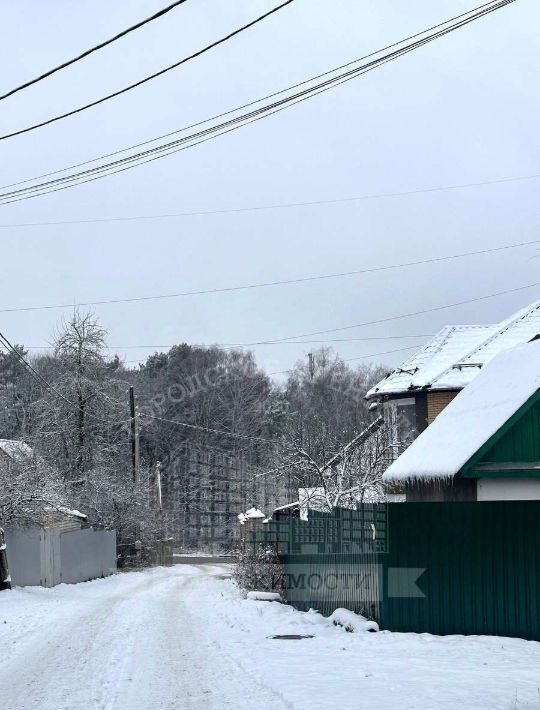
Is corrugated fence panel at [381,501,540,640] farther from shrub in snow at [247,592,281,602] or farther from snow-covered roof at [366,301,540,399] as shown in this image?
snow-covered roof at [366,301,540,399]

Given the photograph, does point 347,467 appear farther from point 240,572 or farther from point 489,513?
point 489,513

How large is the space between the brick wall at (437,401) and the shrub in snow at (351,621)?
1123 centimetres

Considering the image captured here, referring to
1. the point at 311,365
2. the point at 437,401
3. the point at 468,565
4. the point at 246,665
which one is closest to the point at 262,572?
the point at 437,401

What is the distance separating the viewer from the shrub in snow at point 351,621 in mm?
15336

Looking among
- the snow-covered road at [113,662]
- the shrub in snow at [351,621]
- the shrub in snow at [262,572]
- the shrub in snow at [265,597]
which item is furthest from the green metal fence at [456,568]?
the shrub in snow at [262,572]

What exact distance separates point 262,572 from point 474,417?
31.2ft

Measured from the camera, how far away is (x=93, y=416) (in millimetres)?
47688

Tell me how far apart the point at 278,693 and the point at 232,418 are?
6348 centimetres

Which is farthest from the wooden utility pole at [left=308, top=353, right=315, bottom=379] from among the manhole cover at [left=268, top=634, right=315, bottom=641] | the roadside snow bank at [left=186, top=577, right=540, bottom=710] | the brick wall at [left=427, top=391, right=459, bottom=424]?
the manhole cover at [left=268, top=634, right=315, bottom=641]

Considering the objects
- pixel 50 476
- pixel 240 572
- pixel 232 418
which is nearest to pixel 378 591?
pixel 240 572

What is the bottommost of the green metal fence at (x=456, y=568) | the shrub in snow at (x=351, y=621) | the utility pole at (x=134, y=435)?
the shrub in snow at (x=351, y=621)

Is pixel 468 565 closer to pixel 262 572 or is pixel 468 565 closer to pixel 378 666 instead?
pixel 378 666

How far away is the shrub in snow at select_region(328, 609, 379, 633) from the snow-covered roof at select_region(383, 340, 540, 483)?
2.40 m

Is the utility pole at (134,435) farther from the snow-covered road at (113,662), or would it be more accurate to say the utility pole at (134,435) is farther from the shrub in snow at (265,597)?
the shrub in snow at (265,597)
